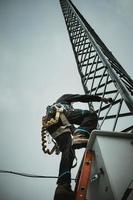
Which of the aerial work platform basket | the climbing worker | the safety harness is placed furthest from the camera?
the safety harness

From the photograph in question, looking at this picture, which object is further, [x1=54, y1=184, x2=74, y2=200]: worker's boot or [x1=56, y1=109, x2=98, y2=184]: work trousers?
[x1=56, y1=109, x2=98, y2=184]: work trousers

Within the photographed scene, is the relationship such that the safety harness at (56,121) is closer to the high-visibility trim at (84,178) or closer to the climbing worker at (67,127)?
the climbing worker at (67,127)

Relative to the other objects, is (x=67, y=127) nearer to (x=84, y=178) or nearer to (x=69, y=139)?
(x=69, y=139)

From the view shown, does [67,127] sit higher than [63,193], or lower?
higher

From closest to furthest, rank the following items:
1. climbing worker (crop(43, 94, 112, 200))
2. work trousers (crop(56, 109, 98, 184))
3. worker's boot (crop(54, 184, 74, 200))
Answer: worker's boot (crop(54, 184, 74, 200))
work trousers (crop(56, 109, 98, 184))
climbing worker (crop(43, 94, 112, 200))

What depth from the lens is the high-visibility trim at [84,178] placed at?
3756 mm

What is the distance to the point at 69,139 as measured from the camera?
4.75m

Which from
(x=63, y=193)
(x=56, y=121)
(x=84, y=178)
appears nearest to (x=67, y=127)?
(x=56, y=121)

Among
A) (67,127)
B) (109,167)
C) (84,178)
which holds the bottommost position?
(84,178)

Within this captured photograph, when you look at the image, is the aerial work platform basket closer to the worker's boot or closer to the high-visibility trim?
the high-visibility trim

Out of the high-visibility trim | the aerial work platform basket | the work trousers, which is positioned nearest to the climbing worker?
the work trousers

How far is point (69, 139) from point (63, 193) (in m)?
1.19

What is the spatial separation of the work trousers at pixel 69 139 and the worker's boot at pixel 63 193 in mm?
109

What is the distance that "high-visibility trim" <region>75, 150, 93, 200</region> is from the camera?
12.3 ft
